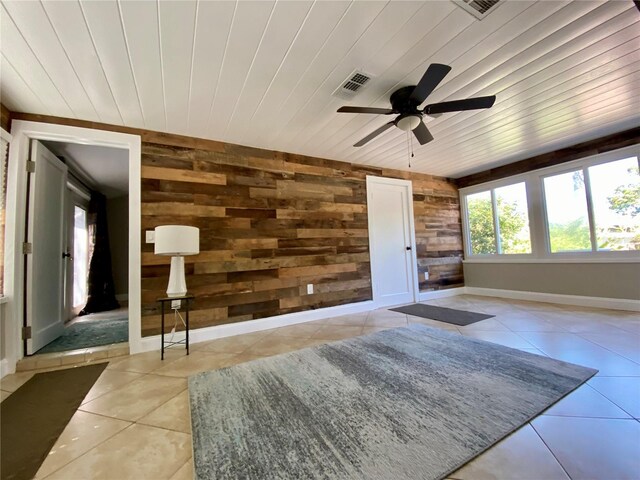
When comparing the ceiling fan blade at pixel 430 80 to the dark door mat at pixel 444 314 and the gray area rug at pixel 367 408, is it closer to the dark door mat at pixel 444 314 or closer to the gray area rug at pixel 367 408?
the gray area rug at pixel 367 408

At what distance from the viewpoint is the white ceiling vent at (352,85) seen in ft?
6.73

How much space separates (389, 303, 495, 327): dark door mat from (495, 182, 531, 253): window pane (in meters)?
1.83

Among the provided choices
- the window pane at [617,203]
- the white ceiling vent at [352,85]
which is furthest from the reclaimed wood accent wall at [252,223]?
the window pane at [617,203]

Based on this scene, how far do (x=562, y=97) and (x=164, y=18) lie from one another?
3465 mm

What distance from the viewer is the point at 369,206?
421cm

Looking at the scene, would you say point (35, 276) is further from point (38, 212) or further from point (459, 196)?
point (459, 196)

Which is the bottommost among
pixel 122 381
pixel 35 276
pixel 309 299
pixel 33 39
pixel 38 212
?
pixel 122 381

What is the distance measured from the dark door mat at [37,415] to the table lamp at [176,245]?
88 centimetres

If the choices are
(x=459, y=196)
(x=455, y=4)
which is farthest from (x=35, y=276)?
(x=459, y=196)

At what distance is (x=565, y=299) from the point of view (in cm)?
385

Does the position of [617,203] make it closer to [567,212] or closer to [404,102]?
[567,212]

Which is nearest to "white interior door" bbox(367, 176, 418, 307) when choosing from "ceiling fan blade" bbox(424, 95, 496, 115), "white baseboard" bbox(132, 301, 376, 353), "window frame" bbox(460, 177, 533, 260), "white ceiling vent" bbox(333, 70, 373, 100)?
"white baseboard" bbox(132, 301, 376, 353)

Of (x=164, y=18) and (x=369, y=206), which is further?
(x=369, y=206)

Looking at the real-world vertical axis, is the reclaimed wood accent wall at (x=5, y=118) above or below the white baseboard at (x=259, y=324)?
above
